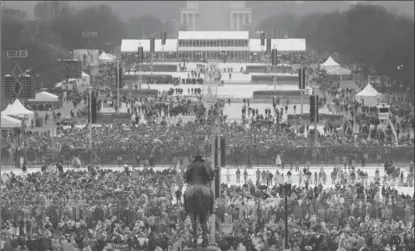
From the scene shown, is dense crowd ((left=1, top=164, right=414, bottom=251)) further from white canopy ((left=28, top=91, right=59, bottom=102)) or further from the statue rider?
white canopy ((left=28, top=91, right=59, bottom=102))

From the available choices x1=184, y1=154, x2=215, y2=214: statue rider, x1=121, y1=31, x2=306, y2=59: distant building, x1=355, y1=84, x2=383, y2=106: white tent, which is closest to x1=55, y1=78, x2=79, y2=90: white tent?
x1=355, y1=84, x2=383, y2=106: white tent

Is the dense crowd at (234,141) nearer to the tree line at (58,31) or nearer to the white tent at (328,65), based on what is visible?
the tree line at (58,31)

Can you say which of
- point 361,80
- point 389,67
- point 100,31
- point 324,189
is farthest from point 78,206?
point 100,31

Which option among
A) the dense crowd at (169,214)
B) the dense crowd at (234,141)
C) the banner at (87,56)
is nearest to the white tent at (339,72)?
the banner at (87,56)

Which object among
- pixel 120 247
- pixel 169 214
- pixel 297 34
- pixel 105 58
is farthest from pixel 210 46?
pixel 120 247

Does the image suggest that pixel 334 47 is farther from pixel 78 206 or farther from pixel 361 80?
pixel 78 206

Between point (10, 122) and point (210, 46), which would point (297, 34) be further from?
point (10, 122)
